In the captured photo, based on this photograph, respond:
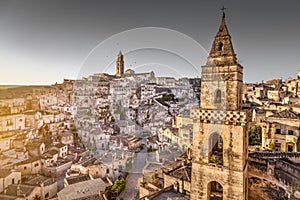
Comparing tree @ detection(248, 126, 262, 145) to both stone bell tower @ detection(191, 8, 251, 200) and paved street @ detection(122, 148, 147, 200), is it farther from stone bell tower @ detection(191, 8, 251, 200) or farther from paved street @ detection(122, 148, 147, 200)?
stone bell tower @ detection(191, 8, 251, 200)

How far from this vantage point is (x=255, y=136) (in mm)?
17547

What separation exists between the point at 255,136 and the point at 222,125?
13.2 metres

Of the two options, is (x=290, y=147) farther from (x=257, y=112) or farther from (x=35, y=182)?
(x=35, y=182)

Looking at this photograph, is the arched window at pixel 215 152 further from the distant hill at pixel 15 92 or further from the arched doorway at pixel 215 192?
the distant hill at pixel 15 92

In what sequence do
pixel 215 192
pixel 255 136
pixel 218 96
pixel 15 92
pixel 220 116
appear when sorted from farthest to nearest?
pixel 15 92, pixel 255 136, pixel 215 192, pixel 218 96, pixel 220 116

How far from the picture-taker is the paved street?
14.3 m

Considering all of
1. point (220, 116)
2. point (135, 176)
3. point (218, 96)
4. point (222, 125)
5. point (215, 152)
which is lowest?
point (135, 176)

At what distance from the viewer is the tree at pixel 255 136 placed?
56.2ft

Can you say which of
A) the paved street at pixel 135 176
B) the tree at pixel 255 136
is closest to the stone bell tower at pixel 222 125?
the paved street at pixel 135 176

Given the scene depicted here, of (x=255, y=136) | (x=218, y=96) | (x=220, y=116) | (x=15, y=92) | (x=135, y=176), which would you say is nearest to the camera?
(x=220, y=116)

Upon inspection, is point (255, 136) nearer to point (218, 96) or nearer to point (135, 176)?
point (135, 176)

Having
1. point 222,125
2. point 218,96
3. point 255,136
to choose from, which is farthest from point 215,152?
point 255,136

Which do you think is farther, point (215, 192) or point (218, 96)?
point (215, 192)

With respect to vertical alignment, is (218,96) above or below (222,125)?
above
